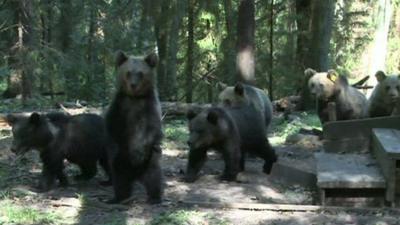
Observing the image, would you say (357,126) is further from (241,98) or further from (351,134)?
(241,98)

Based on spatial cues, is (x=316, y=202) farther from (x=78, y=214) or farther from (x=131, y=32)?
(x=131, y=32)

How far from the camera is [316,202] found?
7336mm

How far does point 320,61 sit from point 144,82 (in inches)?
474

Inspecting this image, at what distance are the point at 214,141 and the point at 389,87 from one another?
3983mm

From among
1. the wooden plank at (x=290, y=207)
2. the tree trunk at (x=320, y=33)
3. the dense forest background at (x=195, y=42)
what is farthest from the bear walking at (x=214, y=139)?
the tree trunk at (x=320, y=33)

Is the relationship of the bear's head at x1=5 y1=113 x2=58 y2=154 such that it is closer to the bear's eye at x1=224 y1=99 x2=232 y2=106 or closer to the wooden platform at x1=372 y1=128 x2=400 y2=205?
the bear's eye at x1=224 y1=99 x2=232 y2=106

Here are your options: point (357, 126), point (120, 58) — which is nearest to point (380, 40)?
point (357, 126)

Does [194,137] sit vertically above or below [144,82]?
below

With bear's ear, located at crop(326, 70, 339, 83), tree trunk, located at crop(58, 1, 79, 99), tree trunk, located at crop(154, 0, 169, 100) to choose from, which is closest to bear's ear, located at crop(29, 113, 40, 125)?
bear's ear, located at crop(326, 70, 339, 83)

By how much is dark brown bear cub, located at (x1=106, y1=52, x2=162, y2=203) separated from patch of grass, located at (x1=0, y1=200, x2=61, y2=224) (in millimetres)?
980

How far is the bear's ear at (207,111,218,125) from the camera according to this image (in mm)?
8555

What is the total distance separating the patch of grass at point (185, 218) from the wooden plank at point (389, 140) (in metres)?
2.20

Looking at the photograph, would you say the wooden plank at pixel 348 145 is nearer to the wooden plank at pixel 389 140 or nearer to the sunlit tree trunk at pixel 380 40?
the wooden plank at pixel 389 140

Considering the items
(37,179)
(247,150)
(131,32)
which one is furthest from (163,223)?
(131,32)
